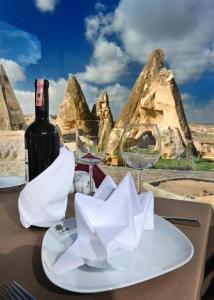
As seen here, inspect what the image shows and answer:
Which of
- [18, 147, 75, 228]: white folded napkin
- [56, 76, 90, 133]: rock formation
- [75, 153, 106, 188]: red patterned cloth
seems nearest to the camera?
[18, 147, 75, 228]: white folded napkin

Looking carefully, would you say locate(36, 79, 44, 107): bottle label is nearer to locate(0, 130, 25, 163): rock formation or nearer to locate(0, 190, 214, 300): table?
locate(0, 190, 214, 300): table

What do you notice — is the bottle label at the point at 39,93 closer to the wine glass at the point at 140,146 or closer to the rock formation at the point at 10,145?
the wine glass at the point at 140,146

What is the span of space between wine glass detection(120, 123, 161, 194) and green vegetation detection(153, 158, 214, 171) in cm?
123

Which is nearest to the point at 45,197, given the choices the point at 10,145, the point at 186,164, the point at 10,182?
the point at 10,182

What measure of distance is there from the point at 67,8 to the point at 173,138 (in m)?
1.13

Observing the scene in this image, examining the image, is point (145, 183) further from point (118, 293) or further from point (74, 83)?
point (118, 293)

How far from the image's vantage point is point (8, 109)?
247 centimetres

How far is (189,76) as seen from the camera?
2.09 m

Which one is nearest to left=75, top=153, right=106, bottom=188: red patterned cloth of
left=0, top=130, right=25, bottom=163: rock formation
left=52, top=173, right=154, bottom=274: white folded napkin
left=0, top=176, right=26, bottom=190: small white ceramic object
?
left=0, top=176, right=26, bottom=190: small white ceramic object

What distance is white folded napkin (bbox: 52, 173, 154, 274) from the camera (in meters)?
0.48

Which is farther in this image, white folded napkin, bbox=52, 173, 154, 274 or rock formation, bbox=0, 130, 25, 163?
rock formation, bbox=0, 130, 25, 163

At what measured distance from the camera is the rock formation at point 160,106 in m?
2.14

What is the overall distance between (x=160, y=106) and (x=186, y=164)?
17.1 inches

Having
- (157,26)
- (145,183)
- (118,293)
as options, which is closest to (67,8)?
(157,26)
